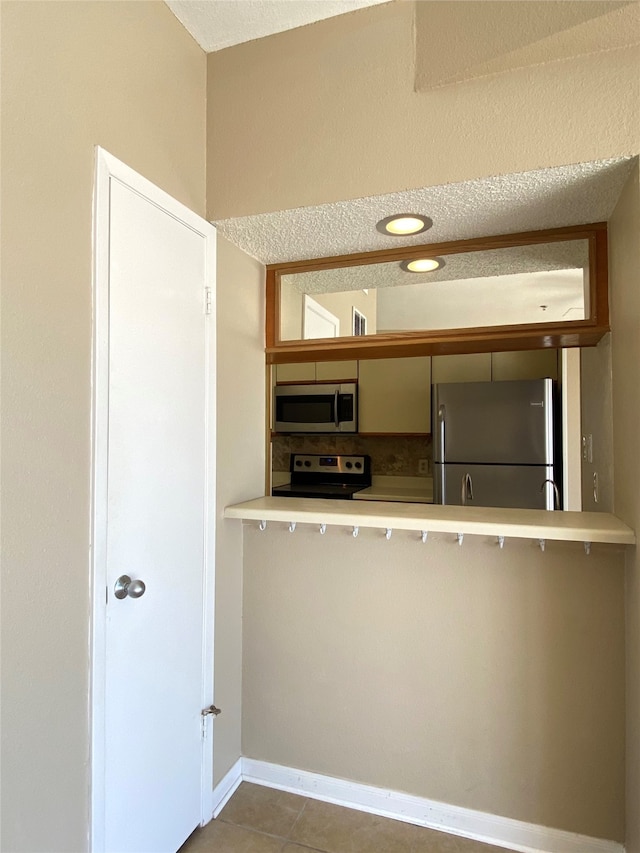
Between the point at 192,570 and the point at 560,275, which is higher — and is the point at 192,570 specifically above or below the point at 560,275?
below

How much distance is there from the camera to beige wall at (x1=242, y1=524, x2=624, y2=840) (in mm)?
1566

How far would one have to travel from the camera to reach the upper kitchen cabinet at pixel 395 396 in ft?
12.5

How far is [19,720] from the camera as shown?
1.03 meters

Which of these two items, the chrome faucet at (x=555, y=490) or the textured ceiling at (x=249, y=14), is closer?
the textured ceiling at (x=249, y=14)

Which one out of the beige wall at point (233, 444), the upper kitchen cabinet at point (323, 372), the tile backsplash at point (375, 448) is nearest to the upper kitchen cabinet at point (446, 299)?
the beige wall at point (233, 444)

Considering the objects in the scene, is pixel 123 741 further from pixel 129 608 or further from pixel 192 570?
pixel 192 570

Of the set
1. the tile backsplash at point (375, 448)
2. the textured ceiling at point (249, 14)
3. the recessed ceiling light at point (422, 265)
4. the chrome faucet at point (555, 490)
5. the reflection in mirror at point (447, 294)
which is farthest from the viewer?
the tile backsplash at point (375, 448)

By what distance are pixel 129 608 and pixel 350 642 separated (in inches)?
33.4

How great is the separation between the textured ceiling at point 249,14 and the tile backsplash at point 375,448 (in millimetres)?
2801

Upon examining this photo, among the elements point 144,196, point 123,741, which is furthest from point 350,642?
point 144,196

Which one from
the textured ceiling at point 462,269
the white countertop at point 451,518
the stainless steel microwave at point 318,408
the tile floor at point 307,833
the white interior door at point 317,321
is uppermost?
the textured ceiling at point 462,269

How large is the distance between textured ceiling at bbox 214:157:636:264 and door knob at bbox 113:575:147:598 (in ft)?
3.80

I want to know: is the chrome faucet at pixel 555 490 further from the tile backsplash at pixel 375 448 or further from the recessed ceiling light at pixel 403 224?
the recessed ceiling light at pixel 403 224

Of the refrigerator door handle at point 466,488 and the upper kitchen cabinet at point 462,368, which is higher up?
the upper kitchen cabinet at point 462,368
